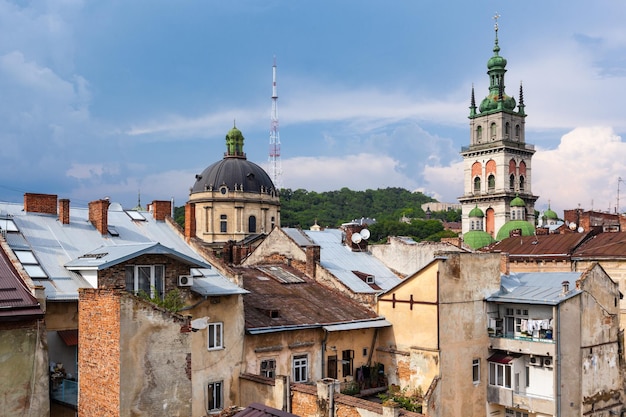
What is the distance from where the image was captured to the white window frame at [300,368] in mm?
30061

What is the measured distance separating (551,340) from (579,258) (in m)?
19.2

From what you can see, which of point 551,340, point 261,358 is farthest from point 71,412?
point 551,340

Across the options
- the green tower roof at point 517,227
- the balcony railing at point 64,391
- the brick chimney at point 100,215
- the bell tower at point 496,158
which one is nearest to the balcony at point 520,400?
the balcony railing at point 64,391

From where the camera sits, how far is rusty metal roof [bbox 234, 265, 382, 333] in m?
29.8

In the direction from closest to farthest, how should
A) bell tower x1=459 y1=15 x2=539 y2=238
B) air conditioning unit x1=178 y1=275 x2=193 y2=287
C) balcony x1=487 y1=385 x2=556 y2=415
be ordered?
1. air conditioning unit x1=178 y1=275 x2=193 y2=287
2. balcony x1=487 y1=385 x2=556 y2=415
3. bell tower x1=459 y1=15 x2=539 y2=238

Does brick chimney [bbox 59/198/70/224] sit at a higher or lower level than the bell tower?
lower

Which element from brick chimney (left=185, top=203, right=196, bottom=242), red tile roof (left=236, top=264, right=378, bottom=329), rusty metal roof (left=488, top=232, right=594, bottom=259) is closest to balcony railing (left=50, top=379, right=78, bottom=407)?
red tile roof (left=236, top=264, right=378, bottom=329)

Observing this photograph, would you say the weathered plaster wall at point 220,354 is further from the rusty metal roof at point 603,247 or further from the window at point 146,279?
the rusty metal roof at point 603,247

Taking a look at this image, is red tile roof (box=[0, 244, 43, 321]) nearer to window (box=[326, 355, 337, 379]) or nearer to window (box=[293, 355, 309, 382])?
window (box=[293, 355, 309, 382])

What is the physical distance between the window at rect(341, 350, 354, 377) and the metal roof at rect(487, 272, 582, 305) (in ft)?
25.4

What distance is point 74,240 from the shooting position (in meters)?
28.3

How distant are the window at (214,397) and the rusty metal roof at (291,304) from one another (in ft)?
8.92

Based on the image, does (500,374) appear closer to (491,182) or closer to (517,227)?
(517,227)

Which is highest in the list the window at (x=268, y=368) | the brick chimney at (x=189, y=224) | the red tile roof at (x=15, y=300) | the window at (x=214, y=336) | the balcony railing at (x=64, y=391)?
Answer: the brick chimney at (x=189, y=224)
